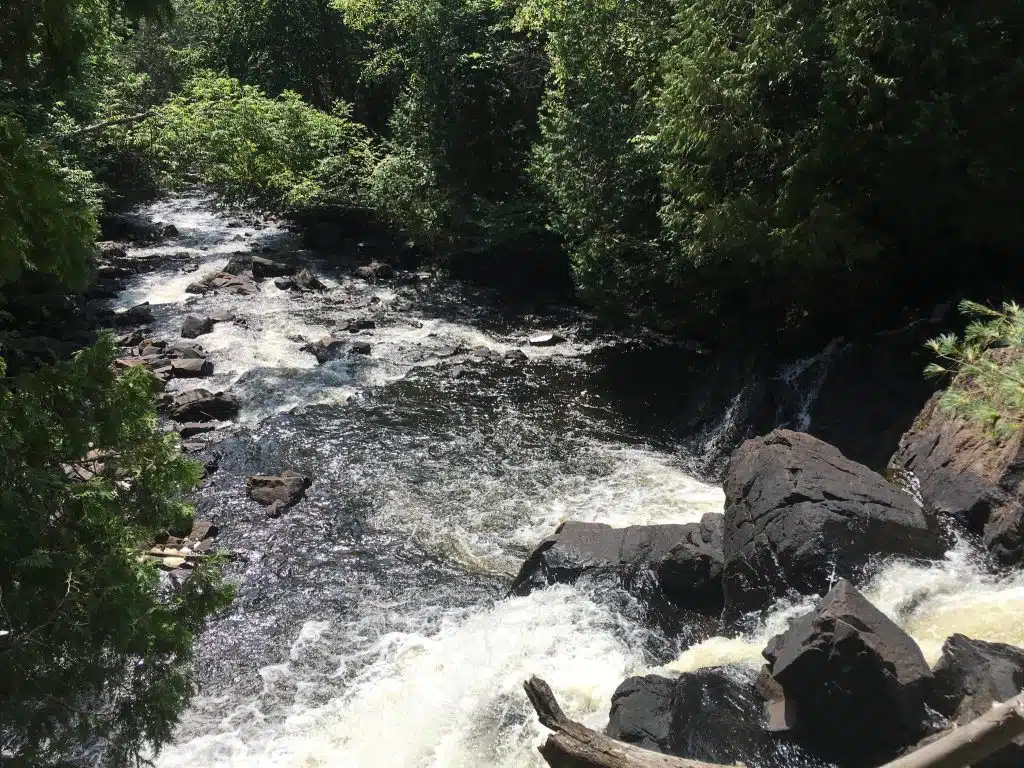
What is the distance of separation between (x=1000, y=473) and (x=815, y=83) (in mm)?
6800

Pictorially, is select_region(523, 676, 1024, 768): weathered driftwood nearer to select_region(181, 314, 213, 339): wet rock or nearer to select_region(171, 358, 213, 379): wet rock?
select_region(171, 358, 213, 379): wet rock

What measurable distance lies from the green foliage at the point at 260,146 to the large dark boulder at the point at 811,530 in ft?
66.5

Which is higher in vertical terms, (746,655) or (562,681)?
(746,655)

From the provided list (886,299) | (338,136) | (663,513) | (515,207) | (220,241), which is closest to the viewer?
(663,513)

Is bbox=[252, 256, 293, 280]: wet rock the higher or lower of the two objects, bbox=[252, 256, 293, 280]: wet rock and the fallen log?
the lower

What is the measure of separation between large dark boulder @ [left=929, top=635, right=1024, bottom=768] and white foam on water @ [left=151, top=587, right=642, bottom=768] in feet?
10.6

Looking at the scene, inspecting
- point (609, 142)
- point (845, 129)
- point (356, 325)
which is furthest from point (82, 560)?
point (356, 325)

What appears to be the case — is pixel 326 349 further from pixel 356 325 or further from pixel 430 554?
pixel 430 554

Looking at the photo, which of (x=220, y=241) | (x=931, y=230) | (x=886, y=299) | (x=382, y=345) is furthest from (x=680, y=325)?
(x=220, y=241)

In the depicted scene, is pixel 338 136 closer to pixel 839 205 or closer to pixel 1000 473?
pixel 839 205

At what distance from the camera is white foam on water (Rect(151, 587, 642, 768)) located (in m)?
8.24

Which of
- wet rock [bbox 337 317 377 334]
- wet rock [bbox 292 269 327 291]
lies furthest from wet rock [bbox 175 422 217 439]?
wet rock [bbox 292 269 327 291]

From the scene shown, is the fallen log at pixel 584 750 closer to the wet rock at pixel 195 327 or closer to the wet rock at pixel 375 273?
the wet rock at pixel 195 327

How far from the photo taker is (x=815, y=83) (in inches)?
507
